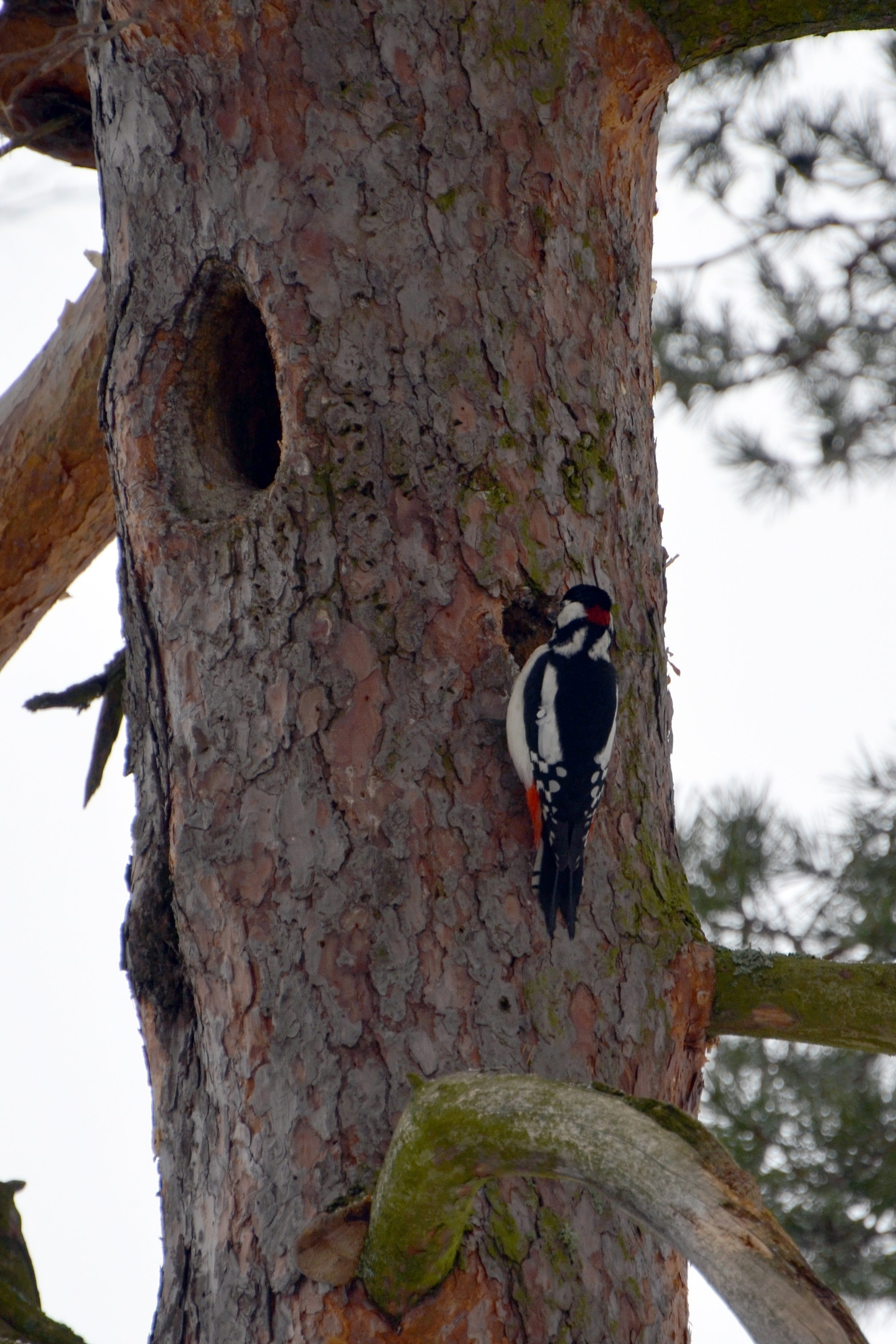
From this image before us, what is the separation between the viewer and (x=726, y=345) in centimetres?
492

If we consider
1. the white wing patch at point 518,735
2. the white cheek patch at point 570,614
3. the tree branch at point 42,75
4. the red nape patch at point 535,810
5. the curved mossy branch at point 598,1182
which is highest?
the tree branch at point 42,75

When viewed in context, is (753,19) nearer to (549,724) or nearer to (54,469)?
(549,724)

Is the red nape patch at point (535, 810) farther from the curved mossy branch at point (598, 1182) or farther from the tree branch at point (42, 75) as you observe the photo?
the tree branch at point (42, 75)

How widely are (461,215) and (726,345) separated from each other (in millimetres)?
2862

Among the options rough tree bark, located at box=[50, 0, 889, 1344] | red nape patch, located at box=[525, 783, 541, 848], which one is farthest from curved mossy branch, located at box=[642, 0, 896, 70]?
red nape patch, located at box=[525, 783, 541, 848]

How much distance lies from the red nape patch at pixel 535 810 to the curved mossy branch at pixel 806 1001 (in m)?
0.37

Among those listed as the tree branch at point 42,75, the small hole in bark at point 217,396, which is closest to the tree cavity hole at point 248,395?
the small hole in bark at point 217,396

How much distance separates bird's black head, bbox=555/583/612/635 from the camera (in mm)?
2252

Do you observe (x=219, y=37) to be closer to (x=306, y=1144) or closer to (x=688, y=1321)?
(x=306, y=1144)

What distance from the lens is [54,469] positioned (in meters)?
3.48

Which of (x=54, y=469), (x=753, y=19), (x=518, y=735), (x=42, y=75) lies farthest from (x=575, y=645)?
(x=42, y=75)

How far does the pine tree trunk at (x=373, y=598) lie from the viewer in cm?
183

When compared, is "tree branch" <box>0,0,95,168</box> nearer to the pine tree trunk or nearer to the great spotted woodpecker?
the pine tree trunk

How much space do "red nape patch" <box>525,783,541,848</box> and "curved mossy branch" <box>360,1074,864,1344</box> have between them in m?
0.64
